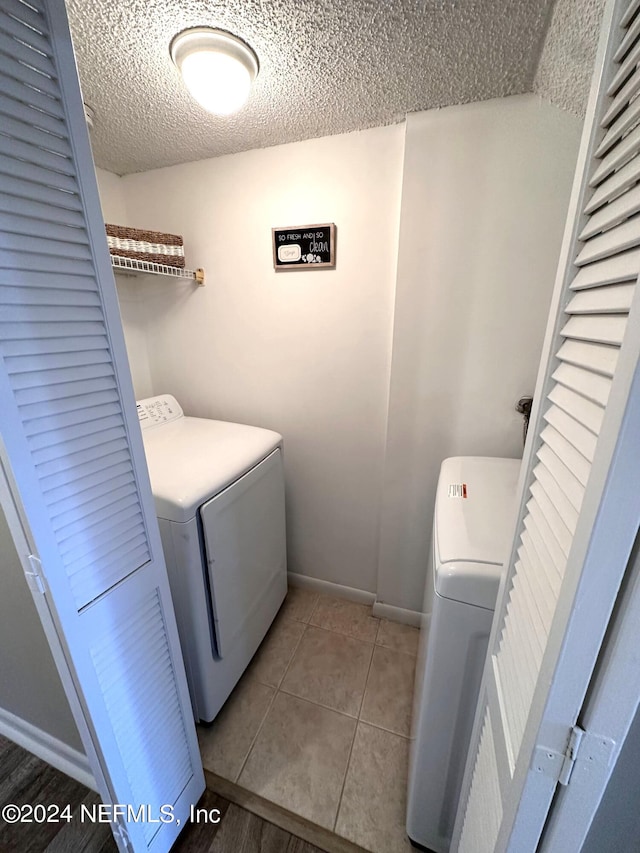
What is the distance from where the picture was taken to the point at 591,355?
17.0 inches

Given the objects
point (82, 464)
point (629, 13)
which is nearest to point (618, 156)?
point (629, 13)

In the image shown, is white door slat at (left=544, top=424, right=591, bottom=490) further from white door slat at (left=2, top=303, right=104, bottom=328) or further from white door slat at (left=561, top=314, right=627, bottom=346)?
white door slat at (left=2, top=303, right=104, bottom=328)

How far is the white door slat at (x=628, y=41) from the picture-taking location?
14.1 inches

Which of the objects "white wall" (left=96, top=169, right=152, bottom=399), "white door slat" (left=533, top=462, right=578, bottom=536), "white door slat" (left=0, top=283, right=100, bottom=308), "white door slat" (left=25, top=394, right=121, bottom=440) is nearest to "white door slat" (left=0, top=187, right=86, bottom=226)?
"white door slat" (left=0, top=283, right=100, bottom=308)

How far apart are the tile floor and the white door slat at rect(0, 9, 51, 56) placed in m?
2.04

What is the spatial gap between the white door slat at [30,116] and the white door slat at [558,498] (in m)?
0.99

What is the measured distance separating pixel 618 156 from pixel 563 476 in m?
0.39

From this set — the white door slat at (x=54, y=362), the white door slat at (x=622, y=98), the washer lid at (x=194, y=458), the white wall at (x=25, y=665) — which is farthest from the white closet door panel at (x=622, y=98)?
the white wall at (x=25, y=665)

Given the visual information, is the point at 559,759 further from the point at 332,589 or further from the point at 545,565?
the point at 332,589

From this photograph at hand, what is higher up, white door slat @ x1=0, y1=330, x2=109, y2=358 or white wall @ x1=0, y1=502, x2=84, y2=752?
white door slat @ x1=0, y1=330, x2=109, y2=358

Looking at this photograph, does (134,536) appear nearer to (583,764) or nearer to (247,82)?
(583,764)

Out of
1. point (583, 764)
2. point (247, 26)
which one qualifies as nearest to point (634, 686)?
point (583, 764)

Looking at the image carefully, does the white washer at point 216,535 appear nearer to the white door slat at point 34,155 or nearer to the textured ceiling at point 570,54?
the white door slat at point 34,155

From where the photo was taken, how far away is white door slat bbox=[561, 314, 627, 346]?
0.37 m
